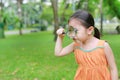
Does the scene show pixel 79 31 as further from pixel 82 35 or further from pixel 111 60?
pixel 111 60

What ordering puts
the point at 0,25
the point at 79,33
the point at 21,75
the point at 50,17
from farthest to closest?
the point at 50,17, the point at 0,25, the point at 21,75, the point at 79,33

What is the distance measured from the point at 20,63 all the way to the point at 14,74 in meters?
2.34

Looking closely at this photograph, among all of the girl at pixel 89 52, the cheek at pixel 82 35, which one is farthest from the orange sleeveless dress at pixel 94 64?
the cheek at pixel 82 35

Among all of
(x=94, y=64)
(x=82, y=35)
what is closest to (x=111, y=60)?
(x=94, y=64)

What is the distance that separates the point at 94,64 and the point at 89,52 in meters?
0.11

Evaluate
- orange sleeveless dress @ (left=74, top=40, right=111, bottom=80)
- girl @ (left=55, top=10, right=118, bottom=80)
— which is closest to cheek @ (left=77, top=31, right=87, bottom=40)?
girl @ (left=55, top=10, right=118, bottom=80)

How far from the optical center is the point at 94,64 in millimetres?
3543

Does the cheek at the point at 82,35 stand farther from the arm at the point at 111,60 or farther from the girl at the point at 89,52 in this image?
the arm at the point at 111,60

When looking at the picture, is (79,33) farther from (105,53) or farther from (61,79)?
(61,79)

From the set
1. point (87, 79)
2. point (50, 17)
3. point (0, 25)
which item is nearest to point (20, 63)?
point (87, 79)

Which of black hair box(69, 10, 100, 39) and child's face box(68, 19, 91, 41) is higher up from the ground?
black hair box(69, 10, 100, 39)

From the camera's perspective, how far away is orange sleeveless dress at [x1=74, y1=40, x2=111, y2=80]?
3.54 metres

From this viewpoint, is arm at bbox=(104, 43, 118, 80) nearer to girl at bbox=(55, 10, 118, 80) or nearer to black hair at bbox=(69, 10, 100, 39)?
girl at bbox=(55, 10, 118, 80)

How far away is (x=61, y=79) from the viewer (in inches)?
339
